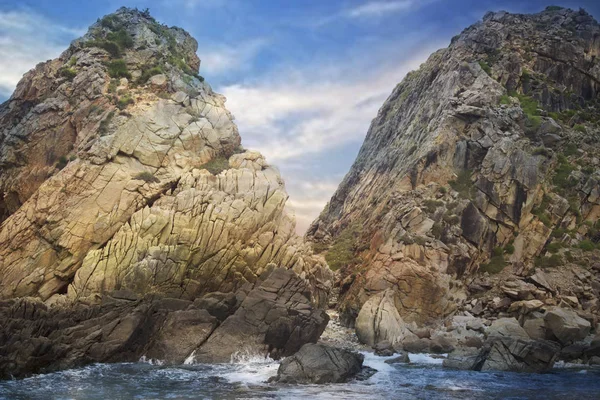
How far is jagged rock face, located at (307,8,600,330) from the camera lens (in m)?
50.6

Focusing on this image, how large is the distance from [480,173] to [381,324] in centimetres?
2627

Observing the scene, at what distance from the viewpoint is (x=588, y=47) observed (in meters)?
79.5

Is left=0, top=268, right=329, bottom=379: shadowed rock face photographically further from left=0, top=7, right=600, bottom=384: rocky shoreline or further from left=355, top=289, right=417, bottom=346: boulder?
left=355, top=289, right=417, bottom=346: boulder

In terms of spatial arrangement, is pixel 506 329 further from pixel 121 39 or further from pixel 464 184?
pixel 121 39

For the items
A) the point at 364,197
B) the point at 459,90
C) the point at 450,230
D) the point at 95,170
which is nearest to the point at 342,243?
the point at 364,197

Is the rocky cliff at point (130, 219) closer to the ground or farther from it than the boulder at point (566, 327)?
farther from it

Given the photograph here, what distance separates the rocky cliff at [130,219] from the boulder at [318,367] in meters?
5.65

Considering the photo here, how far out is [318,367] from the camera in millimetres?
27016

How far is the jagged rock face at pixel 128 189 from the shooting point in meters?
36.8

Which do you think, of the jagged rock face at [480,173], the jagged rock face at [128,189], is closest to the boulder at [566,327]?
the jagged rock face at [480,173]

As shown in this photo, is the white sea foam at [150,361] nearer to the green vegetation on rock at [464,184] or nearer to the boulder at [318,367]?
the boulder at [318,367]

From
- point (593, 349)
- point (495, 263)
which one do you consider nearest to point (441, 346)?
point (593, 349)

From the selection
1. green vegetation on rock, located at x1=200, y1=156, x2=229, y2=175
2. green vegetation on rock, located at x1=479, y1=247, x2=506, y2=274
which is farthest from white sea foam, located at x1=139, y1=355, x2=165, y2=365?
green vegetation on rock, located at x1=479, y1=247, x2=506, y2=274

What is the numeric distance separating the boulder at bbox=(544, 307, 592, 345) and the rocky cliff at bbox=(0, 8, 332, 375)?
1849cm
